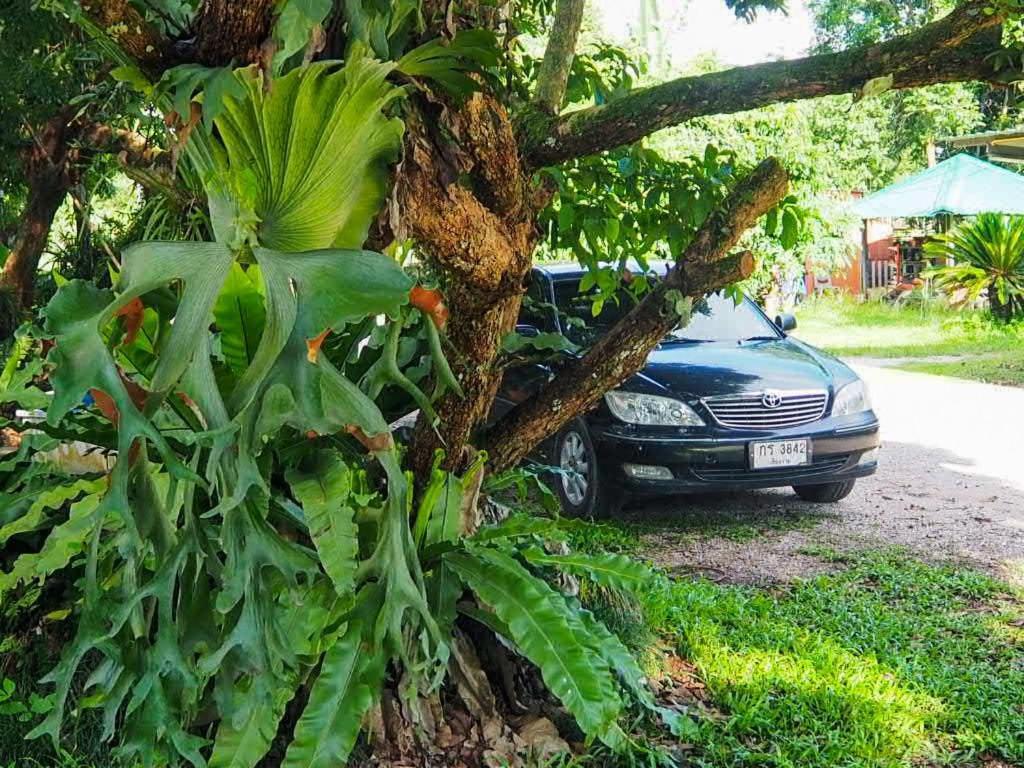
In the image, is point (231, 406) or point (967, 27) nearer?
point (231, 406)

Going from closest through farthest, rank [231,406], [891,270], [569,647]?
[231,406]
[569,647]
[891,270]

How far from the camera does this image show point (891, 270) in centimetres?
2309

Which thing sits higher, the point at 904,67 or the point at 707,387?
the point at 904,67

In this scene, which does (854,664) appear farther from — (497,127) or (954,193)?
(954,193)

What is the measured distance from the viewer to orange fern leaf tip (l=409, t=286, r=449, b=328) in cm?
263

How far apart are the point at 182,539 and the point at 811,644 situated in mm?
2681

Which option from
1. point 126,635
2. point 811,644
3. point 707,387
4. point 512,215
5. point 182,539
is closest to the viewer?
point 182,539

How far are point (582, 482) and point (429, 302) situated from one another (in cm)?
372

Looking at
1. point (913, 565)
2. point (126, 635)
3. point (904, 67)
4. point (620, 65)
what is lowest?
point (913, 565)

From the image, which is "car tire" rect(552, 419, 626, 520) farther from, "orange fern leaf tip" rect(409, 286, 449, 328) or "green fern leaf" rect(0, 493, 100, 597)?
"orange fern leaf tip" rect(409, 286, 449, 328)

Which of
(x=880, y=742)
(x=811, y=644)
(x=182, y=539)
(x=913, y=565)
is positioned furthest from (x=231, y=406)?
(x=913, y=565)

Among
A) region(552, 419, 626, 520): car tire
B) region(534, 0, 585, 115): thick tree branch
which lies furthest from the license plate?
region(534, 0, 585, 115): thick tree branch

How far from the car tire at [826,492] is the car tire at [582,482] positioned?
133 cm

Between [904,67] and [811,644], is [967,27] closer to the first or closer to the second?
[904,67]
